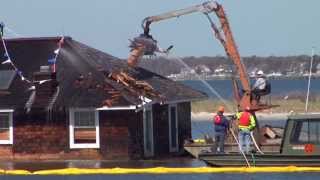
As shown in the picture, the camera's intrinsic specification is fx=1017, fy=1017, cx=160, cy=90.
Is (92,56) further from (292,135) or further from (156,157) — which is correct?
(292,135)

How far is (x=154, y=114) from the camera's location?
1400 inches

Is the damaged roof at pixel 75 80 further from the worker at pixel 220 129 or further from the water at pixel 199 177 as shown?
the water at pixel 199 177

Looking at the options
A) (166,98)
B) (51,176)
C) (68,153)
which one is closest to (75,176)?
(51,176)

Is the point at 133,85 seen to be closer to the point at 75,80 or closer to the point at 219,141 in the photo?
the point at 75,80

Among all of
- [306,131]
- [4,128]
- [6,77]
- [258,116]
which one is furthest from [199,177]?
[258,116]

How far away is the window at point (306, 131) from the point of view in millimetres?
28188

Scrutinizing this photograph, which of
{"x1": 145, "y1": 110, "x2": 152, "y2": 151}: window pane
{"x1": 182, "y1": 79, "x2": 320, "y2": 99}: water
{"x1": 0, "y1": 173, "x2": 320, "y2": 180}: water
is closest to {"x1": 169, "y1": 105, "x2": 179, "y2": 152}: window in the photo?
{"x1": 145, "y1": 110, "x2": 152, "y2": 151}: window pane

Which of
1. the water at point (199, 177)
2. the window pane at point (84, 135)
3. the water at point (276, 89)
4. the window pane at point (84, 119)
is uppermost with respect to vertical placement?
the water at point (276, 89)

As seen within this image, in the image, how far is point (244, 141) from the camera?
98.7ft

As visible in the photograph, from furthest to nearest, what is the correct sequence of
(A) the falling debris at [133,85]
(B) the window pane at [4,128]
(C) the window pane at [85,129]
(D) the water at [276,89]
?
(D) the water at [276,89]
(B) the window pane at [4,128]
(A) the falling debris at [133,85]
(C) the window pane at [85,129]

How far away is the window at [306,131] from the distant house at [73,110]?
633cm

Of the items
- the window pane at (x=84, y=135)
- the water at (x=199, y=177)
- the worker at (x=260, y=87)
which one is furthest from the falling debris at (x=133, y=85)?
the water at (x=199, y=177)

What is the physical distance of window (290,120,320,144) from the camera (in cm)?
2819

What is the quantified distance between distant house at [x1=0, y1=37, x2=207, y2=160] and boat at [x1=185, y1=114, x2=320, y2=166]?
4090mm
